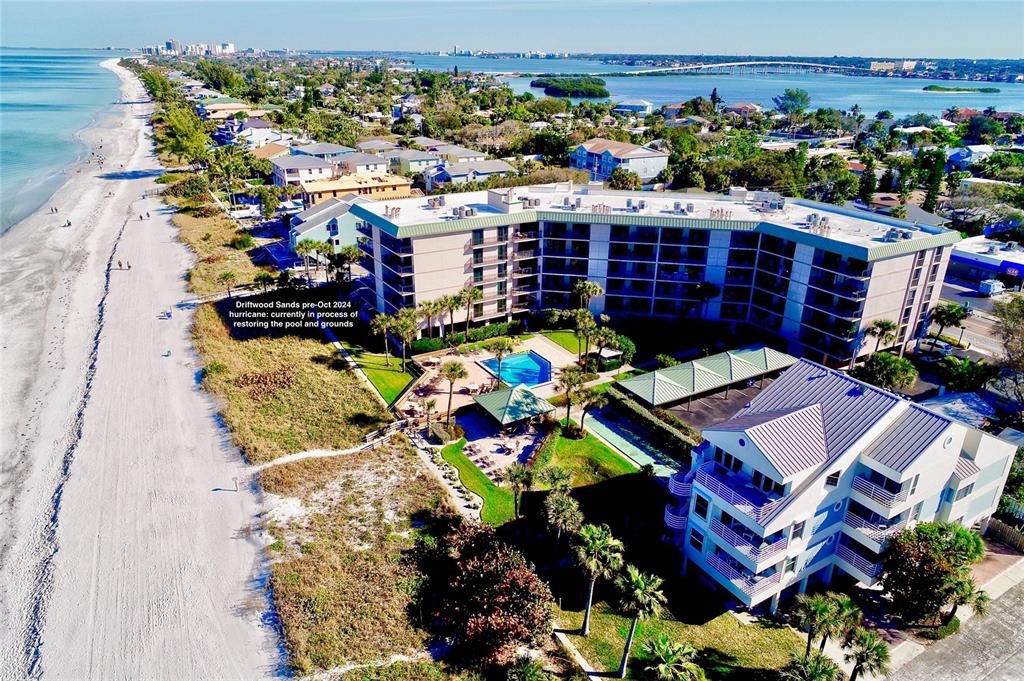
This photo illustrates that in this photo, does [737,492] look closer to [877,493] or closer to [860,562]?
[877,493]

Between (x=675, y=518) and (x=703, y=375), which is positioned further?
(x=703, y=375)

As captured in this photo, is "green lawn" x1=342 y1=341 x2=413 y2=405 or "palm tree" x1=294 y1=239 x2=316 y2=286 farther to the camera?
"palm tree" x1=294 y1=239 x2=316 y2=286

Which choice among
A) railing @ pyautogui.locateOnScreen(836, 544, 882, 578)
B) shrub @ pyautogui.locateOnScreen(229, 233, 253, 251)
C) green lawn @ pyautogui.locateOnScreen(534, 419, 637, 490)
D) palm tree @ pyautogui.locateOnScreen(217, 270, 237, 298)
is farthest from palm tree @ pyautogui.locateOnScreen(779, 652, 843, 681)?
shrub @ pyautogui.locateOnScreen(229, 233, 253, 251)

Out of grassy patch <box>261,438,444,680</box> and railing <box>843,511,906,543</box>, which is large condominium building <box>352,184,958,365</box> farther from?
railing <box>843,511,906,543</box>

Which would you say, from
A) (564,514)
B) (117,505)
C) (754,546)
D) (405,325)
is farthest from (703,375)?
(117,505)

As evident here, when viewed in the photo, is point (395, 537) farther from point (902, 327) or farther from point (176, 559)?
point (902, 327)

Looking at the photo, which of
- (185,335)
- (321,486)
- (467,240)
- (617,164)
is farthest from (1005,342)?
(617,164)

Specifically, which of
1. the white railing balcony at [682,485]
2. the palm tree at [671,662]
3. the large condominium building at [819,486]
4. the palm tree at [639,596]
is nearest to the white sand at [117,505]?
the palm tree at [639,596]
